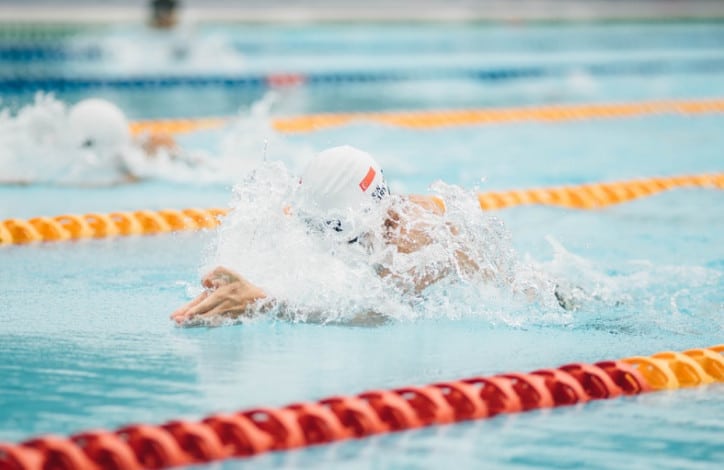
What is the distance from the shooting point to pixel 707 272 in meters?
5.43

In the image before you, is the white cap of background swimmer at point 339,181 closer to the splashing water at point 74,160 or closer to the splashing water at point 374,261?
the splashing water at point 374,261

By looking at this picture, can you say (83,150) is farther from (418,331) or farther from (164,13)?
(164,13)

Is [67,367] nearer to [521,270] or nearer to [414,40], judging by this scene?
[521,270]

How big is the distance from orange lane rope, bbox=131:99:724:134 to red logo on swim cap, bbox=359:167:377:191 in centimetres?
567

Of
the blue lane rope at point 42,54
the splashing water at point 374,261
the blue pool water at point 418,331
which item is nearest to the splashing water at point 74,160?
the blue pool water at point 418,331

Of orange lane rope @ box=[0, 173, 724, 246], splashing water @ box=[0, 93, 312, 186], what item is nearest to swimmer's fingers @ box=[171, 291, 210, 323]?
orange lane rope @ box=[0, 173, 724, 246]

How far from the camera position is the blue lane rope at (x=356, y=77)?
11.3 meters

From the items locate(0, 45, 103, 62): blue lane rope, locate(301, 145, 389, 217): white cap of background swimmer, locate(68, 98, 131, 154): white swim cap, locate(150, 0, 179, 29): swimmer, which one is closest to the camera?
locate(301, 145, 389, 217): white cap of background swimmer

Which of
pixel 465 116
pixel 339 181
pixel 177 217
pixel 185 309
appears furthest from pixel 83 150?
pixel 465 116

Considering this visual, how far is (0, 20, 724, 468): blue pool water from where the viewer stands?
3.16 metres

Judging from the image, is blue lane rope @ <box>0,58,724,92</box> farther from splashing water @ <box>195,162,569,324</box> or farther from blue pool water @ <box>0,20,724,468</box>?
splashing water @ <box>195,162,569,324</box>

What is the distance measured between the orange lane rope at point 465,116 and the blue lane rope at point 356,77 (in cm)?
152

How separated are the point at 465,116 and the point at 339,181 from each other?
679cm

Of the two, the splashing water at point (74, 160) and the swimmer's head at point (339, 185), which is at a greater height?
the splashing water at point (74, 160)
